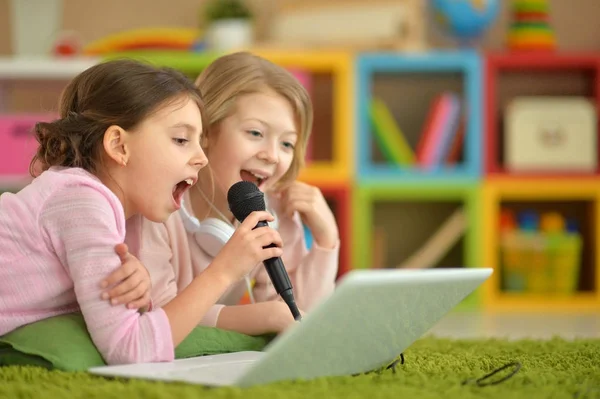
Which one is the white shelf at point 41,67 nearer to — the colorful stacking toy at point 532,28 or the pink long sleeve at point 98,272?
the colorful stacking toy at point 532,28

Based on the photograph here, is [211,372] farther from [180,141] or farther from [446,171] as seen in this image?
[446,171]

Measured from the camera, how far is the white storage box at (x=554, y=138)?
127 inches

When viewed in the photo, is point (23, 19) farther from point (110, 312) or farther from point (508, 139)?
point (110, 312)

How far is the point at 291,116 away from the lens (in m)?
1.61

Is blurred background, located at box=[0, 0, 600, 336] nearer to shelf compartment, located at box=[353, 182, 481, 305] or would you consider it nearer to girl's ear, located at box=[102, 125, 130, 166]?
shelf compartment, located at box=[353, 182, 481, 305]

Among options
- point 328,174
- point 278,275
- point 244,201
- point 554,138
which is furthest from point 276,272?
point 554,138

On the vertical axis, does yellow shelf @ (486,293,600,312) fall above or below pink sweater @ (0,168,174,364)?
below

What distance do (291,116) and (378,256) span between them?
1.78 m

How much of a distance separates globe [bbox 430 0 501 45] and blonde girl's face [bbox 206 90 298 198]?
6.07 feet

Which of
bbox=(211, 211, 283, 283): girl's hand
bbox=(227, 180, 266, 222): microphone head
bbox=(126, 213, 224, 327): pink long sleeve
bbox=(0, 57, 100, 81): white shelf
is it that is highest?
bbox=(0, 57, 100, 81): white shelf

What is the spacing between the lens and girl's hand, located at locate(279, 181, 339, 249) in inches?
64.1

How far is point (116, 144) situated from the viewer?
1.27m

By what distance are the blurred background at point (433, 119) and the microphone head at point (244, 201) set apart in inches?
71.7

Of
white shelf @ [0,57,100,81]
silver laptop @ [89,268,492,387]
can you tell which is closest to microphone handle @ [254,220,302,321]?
silver laptop @ [89,268,492,387]
